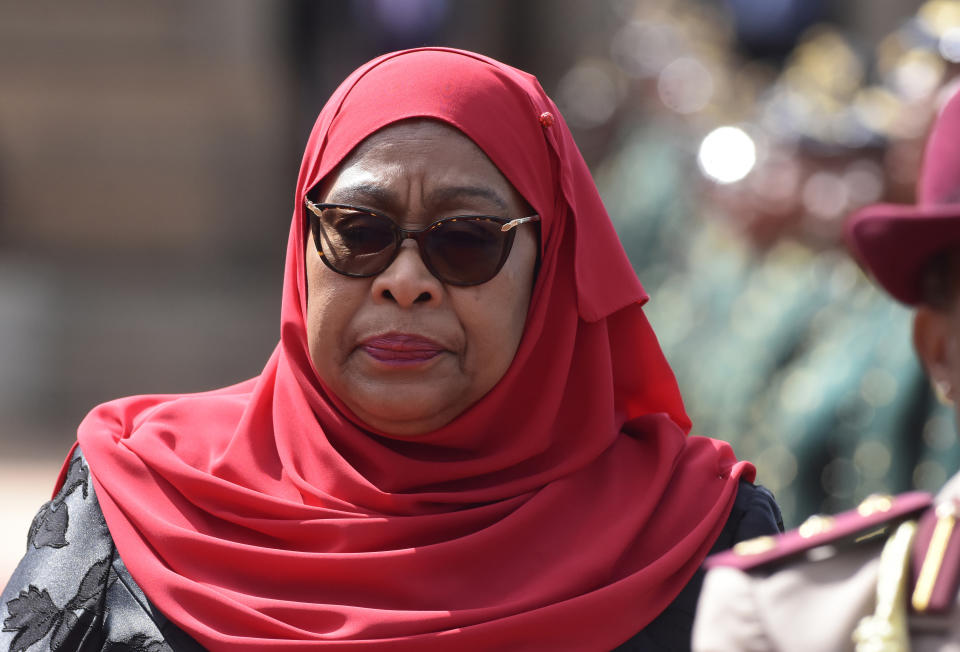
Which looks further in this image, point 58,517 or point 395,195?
point 58,517

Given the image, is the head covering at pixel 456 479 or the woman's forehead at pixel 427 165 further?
the woman's forehead at pixel 427 165

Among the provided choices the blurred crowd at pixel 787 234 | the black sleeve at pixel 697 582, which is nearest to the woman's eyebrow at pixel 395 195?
the black sleeve at pixel 697 582

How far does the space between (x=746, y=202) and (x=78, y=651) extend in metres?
5.35

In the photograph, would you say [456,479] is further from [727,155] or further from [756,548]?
[727,155]

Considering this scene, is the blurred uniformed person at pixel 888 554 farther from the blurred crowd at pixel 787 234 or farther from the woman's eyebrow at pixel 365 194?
the blurred crowd at pixel 787 234

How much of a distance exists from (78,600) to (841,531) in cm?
141

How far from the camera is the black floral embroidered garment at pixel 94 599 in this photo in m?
2.76

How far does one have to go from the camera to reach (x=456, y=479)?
115 inches

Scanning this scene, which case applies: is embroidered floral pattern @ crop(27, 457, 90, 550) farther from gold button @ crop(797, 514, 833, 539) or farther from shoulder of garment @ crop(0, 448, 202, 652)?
gold button @ crop(797, 514, 833, 539)

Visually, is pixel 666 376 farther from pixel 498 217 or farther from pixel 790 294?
pixel 790 294

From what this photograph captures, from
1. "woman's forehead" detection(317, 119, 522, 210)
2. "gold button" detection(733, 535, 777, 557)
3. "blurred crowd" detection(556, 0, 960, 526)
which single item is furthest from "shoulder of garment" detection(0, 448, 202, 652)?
"blurred crowd" detection(556, 0, 960, 526)

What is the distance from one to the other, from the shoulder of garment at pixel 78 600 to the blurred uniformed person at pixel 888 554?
112 centimetres

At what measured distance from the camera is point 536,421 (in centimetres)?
294

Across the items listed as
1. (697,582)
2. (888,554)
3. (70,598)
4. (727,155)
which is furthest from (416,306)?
(727,155)
